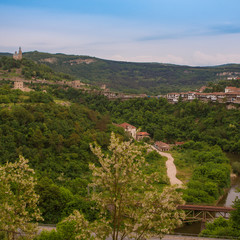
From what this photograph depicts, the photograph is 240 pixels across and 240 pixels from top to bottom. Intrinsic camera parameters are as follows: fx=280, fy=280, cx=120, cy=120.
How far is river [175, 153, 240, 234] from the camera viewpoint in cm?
1851

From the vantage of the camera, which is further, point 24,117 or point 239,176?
point 239,176

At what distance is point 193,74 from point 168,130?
9826 centimetres

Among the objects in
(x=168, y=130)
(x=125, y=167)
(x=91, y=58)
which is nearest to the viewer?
(x=125, y=167)

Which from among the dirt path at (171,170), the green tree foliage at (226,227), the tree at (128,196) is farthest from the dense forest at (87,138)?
the green tree foliage at (226,227)

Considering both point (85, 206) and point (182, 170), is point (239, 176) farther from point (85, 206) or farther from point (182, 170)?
point (85, 206)

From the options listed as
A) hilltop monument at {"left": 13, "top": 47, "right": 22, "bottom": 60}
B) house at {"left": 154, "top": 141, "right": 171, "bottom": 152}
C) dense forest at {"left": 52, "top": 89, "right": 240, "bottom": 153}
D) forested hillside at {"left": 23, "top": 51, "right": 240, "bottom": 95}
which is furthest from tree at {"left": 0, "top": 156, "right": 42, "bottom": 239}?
forested hillside at {"left": 23, "top": 51, "right": 240, "bottom": 95}

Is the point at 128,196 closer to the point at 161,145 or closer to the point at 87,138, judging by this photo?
the point at 87,138

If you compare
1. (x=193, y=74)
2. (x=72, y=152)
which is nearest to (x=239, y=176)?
(x=72, y=152)

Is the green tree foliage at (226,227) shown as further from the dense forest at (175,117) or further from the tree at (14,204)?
the dense forest at (175,117)

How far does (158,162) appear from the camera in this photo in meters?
32.9

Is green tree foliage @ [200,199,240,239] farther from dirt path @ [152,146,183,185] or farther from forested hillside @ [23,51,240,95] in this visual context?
forested hillside @ [23,51,240,95]

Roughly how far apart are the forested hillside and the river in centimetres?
7664

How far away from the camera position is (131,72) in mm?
Answer: 142625

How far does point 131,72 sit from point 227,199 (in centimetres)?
12258
